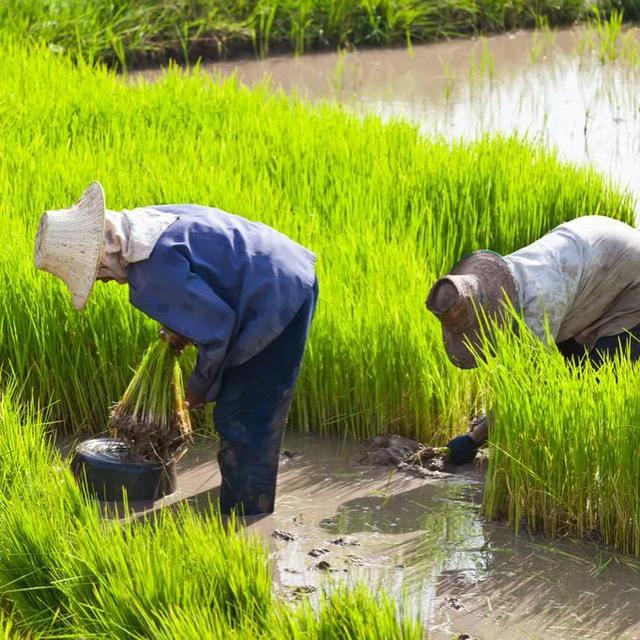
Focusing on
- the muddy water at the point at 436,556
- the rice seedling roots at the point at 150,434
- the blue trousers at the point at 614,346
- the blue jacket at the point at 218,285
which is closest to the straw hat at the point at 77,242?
the blue jacket at the point at 218,285

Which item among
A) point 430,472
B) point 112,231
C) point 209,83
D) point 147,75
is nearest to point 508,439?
point 430,472

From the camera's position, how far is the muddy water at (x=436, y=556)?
3.11 m

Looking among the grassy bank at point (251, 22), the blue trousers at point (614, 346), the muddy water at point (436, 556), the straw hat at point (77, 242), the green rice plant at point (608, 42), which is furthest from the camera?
the green rice plant at point (608, 42)

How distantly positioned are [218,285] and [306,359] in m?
0.84

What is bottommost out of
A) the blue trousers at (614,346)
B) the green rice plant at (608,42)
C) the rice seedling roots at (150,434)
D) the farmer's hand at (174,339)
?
the rice seedling roots at (150,434)

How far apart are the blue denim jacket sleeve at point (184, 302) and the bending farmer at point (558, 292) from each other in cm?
64

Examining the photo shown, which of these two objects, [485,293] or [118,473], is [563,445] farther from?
[118,473]

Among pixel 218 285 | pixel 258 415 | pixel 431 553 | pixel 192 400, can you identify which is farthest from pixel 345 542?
pixel 218 285

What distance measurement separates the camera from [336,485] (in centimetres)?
387

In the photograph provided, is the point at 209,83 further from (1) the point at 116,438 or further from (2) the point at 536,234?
(1) the point at 116,438

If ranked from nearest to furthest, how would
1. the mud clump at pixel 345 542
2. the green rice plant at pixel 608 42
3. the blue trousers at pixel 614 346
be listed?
the mud clump at pixel 345 542
the blue trousers at pixel 614 346
the green rice plant at pixel 608 42

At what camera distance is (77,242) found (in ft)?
10.9

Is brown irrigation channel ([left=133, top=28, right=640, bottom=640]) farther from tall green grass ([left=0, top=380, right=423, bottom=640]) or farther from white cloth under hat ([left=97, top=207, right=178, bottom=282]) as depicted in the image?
white cloth under hat ([left=97, top=207, right=178, bottom=282])

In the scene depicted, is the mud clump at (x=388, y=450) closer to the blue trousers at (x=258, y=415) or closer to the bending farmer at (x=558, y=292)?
the bending farmer at (x=558, y=292)
